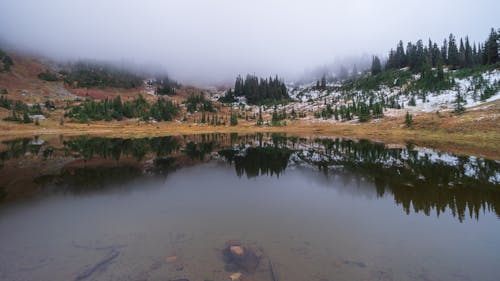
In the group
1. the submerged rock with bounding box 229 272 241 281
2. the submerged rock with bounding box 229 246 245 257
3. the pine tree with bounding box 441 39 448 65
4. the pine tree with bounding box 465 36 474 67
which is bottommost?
the submerged rock with bounding box 229 272 241 281

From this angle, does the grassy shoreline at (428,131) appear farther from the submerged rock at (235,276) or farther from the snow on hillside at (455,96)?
the submerged rock at (235,276)

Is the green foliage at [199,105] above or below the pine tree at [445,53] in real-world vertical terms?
below

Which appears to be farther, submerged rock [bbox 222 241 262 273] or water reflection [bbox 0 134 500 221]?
water reflection [bbox 0 134 500 221]

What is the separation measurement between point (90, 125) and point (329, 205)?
134 metres

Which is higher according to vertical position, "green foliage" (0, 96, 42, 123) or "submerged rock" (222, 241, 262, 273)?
"green foliage" (0, 96, 42, 123)

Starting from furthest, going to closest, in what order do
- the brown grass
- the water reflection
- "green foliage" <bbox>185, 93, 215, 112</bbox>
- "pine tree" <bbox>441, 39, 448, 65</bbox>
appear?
"green foliage" <bbox>185, 93, 215, 112</bbox>
"pine tree" <bbox>441, 39, 448, 65</bbox>
the brown grass
the water reflection

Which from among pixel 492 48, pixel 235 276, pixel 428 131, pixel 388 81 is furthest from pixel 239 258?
pixel 388 81

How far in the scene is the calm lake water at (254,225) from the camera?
10.3m

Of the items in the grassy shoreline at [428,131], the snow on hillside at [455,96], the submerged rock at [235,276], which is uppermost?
the snow on hillside at [455,96]

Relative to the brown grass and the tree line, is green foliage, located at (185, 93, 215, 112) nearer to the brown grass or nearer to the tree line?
the brown grass

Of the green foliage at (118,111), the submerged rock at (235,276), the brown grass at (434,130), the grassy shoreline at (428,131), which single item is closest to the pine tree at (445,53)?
the grassy shoreline at (428,131)

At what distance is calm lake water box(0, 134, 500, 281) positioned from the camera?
10.3m

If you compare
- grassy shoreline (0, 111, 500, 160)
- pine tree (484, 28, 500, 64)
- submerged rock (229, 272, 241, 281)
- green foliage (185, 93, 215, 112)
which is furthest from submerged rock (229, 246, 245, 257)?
green foliage (185, 93, 215, 112)

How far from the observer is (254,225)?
1467cm
